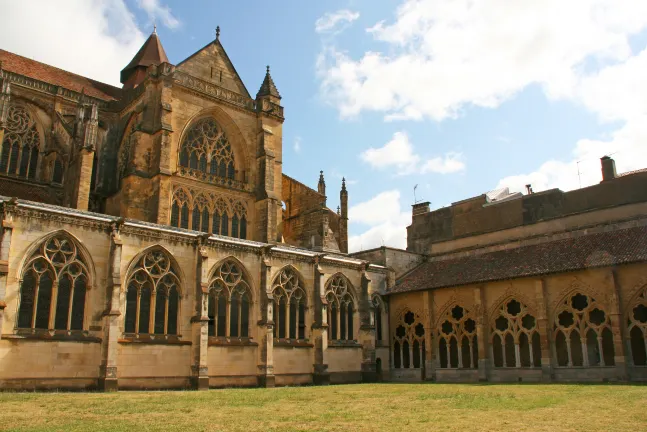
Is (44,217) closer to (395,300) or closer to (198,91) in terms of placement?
(198,91)

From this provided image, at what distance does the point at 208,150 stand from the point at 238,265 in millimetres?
9811

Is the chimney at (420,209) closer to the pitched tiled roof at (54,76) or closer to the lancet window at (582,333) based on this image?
the lancet window at (582,333)

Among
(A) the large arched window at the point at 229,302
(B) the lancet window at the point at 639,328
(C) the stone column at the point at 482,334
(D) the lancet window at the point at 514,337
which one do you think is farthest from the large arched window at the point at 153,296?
(B) the lancet window at the point at 639,328

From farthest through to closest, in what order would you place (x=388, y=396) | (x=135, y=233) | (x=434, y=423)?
(x=135, y=233)
(x=388, y=396)
(x=434, y=423)

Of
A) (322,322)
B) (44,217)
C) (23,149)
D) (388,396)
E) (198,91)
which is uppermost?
(198,91)

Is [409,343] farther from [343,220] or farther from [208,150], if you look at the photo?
[208,150]

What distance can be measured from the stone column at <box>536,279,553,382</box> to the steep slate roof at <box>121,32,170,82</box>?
31853 millimetres

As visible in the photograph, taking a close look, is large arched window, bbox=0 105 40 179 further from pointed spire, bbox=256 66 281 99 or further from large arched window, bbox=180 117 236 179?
pointed spire, bbox=256 66 281 99

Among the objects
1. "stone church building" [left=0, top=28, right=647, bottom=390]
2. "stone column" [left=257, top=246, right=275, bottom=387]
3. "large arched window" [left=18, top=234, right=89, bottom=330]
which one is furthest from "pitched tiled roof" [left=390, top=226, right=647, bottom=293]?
"large arched window" [left=18, top=234, right=89, bottom=330]

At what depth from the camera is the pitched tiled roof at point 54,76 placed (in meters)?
33.5

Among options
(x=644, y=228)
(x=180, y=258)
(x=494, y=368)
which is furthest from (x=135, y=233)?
(x=644, y=228)

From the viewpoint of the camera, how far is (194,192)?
32.1m

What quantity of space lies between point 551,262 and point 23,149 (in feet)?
89.8

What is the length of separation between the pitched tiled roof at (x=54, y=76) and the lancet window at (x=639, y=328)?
30.2 meters
